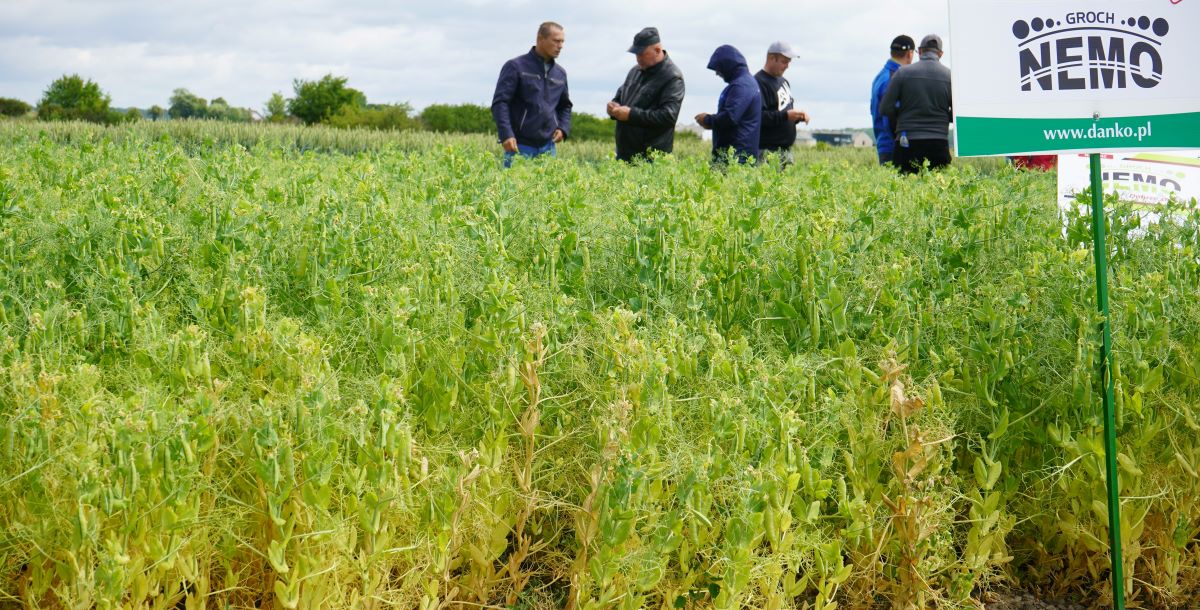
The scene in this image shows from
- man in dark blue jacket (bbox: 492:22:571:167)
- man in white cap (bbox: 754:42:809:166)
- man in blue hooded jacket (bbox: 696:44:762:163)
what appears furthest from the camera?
man in white cap (bbox: 754:42:809:166)

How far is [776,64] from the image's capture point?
10258 mm

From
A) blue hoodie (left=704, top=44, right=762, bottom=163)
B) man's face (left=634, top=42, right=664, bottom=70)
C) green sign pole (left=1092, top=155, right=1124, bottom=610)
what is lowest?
green sign pole (left=1092, top=155, right=1124, bottom=610)

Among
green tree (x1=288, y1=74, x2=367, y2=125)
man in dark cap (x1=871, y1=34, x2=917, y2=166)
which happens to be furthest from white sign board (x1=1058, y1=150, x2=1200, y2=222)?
green tree (x1=288, y1=74, x2=367, y2=125)

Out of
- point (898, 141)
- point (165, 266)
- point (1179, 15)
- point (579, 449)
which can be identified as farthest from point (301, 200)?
point (898, 141)

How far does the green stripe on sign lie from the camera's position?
344 centimetres

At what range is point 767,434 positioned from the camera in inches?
100

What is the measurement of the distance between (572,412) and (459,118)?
2635 cm

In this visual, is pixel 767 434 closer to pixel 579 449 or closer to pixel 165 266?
pixel 579 449

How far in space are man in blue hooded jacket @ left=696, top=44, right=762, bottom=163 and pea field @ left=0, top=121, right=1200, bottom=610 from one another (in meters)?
5.01

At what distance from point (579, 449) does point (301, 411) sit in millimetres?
848

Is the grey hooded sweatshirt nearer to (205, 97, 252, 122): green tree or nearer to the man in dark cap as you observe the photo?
the man in dark cap

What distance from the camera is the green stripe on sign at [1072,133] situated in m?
3.44

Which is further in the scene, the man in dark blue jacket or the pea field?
the man in dark blue jacket

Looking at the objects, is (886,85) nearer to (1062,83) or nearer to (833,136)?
(1062,83)
